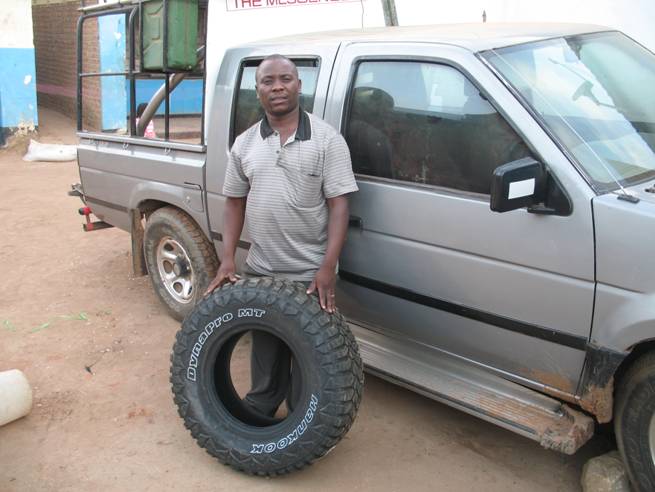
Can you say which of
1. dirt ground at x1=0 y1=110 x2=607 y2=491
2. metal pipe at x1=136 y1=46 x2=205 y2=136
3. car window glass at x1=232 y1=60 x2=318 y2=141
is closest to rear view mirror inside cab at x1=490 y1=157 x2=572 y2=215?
dirt ground at x1=0 y1=110 x2=607 y2=491

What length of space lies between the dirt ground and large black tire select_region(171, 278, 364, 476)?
0.20 metres

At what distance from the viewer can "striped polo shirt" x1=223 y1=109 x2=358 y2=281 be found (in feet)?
10.6

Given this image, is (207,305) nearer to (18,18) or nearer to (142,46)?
(142,46)

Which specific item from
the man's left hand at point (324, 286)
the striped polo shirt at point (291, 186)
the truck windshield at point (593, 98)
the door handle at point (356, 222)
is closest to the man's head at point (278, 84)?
the striped polo shirt at point (291, 186)

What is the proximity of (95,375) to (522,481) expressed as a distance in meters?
2.58

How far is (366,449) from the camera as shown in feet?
11.6

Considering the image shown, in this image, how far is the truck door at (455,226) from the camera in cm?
283

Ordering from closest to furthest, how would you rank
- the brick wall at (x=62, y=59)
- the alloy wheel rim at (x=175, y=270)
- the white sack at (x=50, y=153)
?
the alloy wheel rim at (x=175, y=270), the white sack at (x=50, y=153), the brick wall at (x=62, y=59)

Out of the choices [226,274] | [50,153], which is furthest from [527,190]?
[50,153]

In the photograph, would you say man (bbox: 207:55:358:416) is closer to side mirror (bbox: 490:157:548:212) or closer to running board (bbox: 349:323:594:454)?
running board (bbox: 349:323:594:454)

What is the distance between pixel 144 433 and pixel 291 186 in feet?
5.11

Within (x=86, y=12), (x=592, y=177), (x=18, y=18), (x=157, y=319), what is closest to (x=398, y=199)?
(x=592, y=177)

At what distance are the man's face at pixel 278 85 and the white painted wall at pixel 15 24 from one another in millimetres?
10197

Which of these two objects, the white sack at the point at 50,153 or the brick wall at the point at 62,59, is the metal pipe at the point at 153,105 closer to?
the white sack at the point at 50,153
